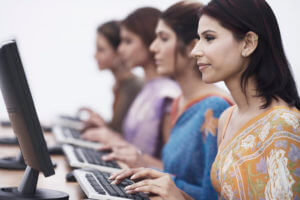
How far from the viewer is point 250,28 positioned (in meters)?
0.98

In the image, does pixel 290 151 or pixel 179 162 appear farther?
pixel 179 162

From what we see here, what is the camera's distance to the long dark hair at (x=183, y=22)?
156 centimetres

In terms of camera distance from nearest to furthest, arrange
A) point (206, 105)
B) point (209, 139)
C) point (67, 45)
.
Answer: point (209, 139) → point (206, 105) → point (67, 45)

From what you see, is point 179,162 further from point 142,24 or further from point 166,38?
point 142,24

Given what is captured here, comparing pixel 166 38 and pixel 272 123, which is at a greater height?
pixel 166 38

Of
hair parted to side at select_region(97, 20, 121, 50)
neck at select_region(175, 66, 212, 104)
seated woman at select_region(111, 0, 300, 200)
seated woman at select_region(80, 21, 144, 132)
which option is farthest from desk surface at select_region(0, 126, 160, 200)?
hair parted to side at select_region(97, 20, 121, 50)

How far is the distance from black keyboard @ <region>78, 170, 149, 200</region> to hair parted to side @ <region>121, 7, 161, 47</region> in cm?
123

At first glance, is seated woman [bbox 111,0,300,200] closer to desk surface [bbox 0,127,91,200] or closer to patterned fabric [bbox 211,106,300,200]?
patterned fabric [bbox 211,106,300,200]

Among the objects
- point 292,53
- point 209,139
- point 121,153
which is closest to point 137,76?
point 292,53

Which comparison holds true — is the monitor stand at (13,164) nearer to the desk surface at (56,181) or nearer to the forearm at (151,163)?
the desk surface at (56,181)

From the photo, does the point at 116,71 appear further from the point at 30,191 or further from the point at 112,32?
the point at 30,191

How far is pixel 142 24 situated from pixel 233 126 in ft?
4.06

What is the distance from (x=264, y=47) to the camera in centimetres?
99

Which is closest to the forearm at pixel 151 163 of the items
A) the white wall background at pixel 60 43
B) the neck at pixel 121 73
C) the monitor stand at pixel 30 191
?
the monitor stand at pixel 30 191
